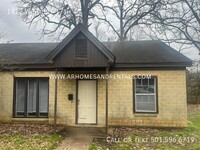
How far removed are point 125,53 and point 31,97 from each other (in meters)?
6.00

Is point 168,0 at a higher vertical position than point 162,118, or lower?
higher

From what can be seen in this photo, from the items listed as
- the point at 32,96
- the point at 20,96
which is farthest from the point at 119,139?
the point at 20,96

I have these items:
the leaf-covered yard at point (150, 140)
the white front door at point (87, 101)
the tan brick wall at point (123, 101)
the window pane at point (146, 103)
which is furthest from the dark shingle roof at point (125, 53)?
the leaf-covered yard at point (150, 140)

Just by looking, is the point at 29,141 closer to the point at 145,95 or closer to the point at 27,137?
the point at 27,137

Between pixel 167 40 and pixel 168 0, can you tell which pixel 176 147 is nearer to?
pixel 168 0

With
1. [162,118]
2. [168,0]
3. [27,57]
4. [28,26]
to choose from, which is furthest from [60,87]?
[168,0]

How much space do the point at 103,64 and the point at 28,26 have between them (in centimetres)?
1114

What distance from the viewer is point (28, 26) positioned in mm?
18281

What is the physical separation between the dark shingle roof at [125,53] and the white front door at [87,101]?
81.0 inches

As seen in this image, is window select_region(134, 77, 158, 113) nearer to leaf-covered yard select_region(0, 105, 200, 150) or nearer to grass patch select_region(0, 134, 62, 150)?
leaf-covered yard select_region(0, 105, 200, 150)

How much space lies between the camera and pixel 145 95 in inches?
444

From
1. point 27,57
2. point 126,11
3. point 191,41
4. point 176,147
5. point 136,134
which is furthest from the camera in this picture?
point 126,11

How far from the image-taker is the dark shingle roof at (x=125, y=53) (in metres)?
11.2

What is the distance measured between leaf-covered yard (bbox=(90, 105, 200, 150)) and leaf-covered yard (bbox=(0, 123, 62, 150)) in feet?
5.96
